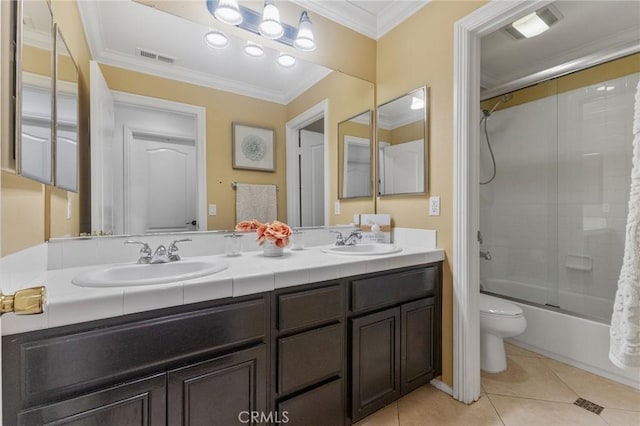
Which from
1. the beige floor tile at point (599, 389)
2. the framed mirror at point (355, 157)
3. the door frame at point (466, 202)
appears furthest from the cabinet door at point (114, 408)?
the beige floor tile at point (599, 389)

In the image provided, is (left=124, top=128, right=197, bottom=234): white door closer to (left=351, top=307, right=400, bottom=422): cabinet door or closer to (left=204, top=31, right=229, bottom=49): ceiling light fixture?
(left=204, top=31, right=229, bottom=49): ceiling light fixture

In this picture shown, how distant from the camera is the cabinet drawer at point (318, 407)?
114 centimetres

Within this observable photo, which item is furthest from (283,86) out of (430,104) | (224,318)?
(224,318)

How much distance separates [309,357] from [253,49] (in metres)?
1.72

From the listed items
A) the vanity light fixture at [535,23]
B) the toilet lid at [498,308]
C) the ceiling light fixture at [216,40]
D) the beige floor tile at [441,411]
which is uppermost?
the vanity light fixture at [535,23]

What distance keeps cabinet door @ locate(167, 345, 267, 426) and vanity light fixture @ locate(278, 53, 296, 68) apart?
64.9 inches

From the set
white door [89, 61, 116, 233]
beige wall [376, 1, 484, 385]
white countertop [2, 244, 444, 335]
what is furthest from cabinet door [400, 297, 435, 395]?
white door [89, 61, 116, 233]

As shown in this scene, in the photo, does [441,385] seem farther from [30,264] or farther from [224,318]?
[30,264]

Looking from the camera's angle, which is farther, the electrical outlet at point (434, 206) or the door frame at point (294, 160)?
the door frame at point (294, 160)

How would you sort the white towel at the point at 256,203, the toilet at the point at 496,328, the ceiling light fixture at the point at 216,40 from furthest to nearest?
the toilet at the point at 496,328, the white towel at the point at 256,203, the ceiling light fixture at the point at 216,40

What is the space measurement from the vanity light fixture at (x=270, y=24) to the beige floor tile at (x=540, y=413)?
7.95 feet

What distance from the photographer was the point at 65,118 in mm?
1143

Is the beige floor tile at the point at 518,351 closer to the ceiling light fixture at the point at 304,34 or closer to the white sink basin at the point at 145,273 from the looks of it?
the white sink basin at the point at 145,273

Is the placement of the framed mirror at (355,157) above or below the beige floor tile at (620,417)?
above
